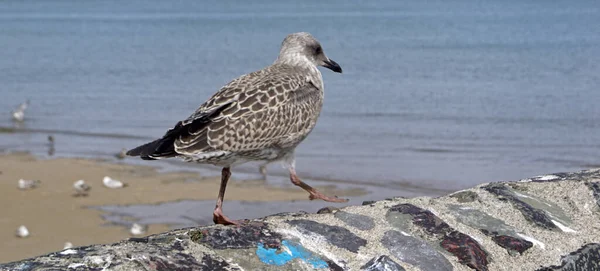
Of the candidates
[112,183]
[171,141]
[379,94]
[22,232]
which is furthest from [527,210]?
[379,94]

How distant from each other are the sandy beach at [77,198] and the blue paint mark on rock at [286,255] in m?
5.94

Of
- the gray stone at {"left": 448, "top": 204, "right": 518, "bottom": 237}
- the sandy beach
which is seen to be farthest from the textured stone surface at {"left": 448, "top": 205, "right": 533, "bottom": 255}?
the sandy beach

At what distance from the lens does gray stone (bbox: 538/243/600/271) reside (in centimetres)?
300

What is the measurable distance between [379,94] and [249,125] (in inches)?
670

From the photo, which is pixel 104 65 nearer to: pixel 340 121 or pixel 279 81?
pixel 340 121

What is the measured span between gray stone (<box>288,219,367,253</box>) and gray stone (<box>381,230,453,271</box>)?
10 centimetres

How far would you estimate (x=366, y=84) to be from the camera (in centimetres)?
2291

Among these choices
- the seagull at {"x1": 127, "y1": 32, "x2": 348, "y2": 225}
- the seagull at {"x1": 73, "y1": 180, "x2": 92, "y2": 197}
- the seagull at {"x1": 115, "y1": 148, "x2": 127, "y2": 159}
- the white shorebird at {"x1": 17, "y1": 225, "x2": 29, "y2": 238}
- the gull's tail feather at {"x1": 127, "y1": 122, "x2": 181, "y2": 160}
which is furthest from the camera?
the seagull at {"x1": 115, "y1": 148, "x2": 127, "y2": 159}

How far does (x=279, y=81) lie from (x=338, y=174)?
26.0 ft

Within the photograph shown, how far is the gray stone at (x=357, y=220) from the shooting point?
3.09 meters

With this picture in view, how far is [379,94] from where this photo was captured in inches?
827

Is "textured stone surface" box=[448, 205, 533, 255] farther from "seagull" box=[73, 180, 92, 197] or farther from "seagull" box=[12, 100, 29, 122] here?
"seagull" box=[12, 100, 29, 122]

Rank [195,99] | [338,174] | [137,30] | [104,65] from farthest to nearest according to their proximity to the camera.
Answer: [137,30] → [104,65] → [195,99] → [338,174]

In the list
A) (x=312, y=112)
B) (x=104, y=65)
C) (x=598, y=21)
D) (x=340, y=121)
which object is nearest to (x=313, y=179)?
(x=340, y=121)
